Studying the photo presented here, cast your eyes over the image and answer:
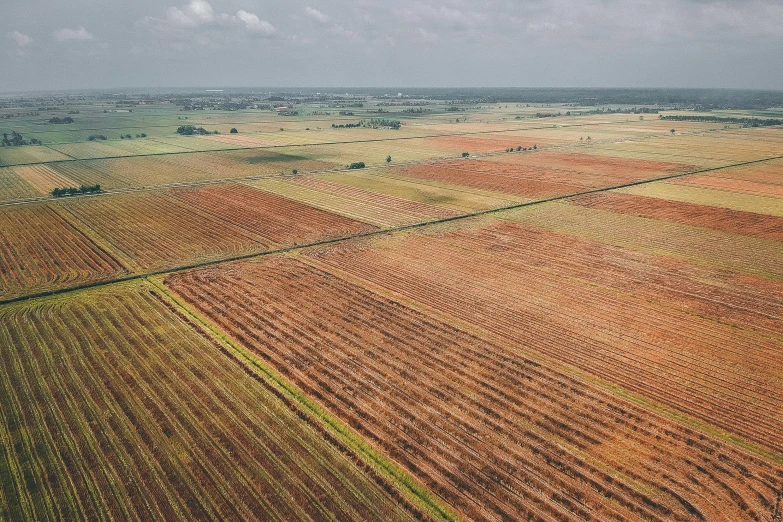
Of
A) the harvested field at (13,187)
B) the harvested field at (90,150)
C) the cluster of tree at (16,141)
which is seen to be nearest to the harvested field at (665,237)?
the harvested field at (13,187)

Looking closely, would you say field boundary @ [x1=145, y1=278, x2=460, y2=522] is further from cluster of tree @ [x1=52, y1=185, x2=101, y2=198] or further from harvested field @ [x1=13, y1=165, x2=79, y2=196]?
harvested field @ [x1=13, y1=165, x2=79, y2=196]

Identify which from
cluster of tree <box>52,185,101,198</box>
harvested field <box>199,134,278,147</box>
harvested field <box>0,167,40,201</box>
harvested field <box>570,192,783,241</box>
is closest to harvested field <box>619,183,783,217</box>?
harvested field <box>570,192,783,241</box>

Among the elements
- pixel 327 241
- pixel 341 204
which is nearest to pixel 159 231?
pixel 327 241

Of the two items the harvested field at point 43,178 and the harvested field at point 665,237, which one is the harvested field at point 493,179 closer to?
the harvested field at point 665,237

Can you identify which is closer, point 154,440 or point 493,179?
point 154,440

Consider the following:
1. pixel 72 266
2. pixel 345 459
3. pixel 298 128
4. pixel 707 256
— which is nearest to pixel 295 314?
pixel 345 459

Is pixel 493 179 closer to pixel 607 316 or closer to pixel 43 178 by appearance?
pixel 607 316

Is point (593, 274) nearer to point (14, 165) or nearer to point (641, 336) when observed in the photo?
point (641, 336)
